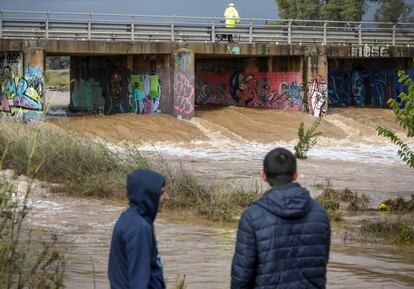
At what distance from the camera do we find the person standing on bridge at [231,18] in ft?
125

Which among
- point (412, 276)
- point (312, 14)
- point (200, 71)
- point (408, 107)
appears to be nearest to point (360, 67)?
point (200, 71)

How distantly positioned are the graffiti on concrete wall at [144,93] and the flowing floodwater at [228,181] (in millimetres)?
1563

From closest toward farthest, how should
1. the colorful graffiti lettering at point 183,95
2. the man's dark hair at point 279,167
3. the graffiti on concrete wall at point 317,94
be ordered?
the man's dark hair at point 279,167
the colorful graffiti lettering at point 183,95
the graffiti on concrete wall at point 317,94

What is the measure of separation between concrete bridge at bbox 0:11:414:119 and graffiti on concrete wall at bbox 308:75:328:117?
0.05 m

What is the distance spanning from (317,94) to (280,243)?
3550 cm

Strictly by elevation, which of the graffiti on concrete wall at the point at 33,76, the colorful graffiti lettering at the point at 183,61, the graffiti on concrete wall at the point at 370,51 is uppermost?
the graffiti on concrete wall at the point at 370,51

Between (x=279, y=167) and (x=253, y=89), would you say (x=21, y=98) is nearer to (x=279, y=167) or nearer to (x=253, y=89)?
(x=253, y=89)

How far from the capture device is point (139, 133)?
107 feet

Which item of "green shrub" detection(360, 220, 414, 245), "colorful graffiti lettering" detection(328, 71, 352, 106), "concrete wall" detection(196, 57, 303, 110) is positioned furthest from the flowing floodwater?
"colorful graffiti lettering" detection(328, 71, 352, 106)

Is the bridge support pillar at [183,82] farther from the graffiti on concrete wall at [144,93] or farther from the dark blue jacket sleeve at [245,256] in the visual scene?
the dark blue jacket sleeve at [245,256]

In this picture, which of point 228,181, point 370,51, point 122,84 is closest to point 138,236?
point 228,181

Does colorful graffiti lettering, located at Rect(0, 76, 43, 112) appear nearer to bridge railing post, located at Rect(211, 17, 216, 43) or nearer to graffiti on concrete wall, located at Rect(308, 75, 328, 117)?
bridge railing post, located at Rect(211, 17, 216, 43)

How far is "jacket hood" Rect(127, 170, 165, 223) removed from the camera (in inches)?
189

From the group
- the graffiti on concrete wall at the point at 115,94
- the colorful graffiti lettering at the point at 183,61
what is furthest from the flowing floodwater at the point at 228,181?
the graffiti on concrete wall at the point at 115,94
